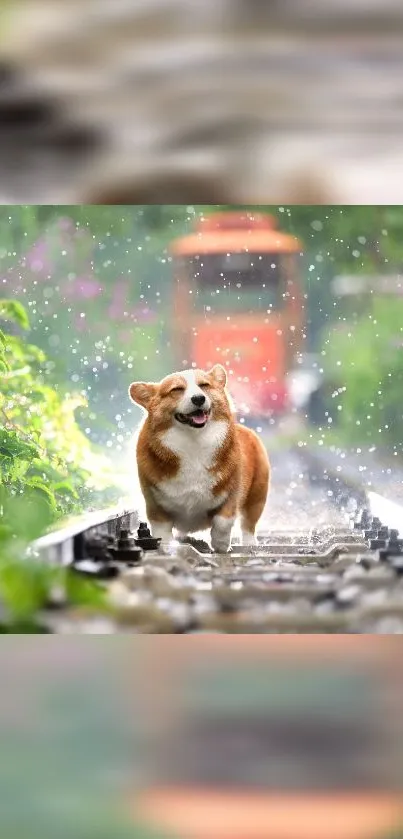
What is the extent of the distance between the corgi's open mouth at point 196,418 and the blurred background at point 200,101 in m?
0.57

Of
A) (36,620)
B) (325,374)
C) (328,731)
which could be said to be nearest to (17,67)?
(36,620)

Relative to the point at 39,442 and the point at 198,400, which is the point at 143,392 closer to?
the point at 198,400

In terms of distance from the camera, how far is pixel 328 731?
143cm

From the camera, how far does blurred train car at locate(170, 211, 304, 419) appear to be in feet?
8.64

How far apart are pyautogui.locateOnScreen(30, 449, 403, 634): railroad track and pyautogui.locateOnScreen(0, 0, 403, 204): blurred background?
504mm

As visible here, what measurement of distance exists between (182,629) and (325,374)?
1.39 metres

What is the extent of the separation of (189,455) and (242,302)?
56cm

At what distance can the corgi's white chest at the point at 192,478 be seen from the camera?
2.21m

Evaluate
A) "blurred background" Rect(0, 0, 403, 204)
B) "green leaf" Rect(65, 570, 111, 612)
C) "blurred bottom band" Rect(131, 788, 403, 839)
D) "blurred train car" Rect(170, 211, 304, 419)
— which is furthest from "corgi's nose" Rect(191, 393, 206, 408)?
"blurred bottom band" Rect(131, 788, 403, 839)

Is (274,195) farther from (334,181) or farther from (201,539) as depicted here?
(201,539)

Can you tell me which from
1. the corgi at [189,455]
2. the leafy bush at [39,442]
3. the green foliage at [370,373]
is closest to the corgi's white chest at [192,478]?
the corgi at [189,455]

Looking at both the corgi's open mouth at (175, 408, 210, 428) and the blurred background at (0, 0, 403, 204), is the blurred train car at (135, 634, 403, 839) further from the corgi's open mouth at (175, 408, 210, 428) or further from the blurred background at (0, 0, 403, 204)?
the corgi's open mouth at (175, 408, 210, 428)

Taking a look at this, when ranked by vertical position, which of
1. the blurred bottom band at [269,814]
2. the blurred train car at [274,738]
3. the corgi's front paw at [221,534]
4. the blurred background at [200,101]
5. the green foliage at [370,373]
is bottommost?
the blurred bottom band at [269,814]

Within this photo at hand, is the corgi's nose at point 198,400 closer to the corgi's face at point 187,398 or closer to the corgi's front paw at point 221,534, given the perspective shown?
the corgi's face at point 187,398
